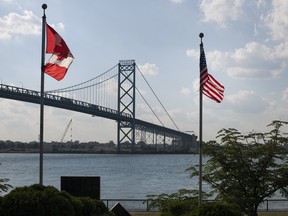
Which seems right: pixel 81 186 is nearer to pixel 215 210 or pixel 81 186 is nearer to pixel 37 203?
pixel 37 203

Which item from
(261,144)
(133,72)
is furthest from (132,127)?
(261,144)

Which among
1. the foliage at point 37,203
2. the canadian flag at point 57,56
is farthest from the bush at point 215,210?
the canadian flag at point 57,56

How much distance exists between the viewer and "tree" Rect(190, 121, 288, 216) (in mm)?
16047

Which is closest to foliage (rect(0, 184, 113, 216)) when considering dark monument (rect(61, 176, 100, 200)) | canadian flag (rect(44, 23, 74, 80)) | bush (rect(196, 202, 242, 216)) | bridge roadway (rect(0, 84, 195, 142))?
bush (rect(196, 202, 242, 216))

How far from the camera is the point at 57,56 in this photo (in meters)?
13.7

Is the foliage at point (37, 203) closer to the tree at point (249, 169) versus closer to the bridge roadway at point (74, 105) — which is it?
the tree at point (249, 169)

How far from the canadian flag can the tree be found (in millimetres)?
5490

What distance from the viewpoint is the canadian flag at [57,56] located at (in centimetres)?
1362

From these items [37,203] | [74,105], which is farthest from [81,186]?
[74,105]

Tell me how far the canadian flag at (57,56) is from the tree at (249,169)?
5.49m

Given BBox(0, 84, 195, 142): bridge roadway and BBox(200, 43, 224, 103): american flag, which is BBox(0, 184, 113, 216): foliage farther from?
BBox(0, 84, 195, 142): bridge roadway

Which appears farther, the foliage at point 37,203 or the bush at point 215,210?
the bush at point 215,210

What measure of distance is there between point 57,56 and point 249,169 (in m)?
6.84

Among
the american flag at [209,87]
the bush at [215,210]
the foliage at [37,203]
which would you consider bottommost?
the bush at [215,210]
